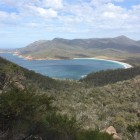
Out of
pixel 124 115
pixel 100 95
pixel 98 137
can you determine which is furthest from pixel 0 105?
pixel 100 95

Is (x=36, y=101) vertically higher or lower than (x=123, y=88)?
higher

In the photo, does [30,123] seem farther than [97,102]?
No

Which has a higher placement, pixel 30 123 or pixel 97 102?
pixel 30 123

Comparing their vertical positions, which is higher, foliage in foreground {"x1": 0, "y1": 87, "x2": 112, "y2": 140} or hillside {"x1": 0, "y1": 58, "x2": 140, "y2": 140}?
foliage in foreground {"x1": 0, "y1": 87, "x2": 112, "y2": 140}

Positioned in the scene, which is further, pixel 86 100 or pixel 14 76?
pixel 86 100

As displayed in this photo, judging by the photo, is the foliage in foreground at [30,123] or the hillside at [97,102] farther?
the hillside at [97,102]

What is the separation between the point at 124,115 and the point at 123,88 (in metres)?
30.5

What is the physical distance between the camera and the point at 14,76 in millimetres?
40750

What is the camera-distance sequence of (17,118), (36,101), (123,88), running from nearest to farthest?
(17,118) < (36,101) < (123,88)

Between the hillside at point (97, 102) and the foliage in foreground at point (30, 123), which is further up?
the foliage in foreground at point (30, 123)

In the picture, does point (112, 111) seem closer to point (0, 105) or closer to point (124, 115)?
point (124, 115)

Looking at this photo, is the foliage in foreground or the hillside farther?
the hillside

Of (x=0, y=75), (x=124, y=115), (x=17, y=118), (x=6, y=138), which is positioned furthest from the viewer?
(x=124, y=115)

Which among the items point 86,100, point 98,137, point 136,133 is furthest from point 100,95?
point 98,137
